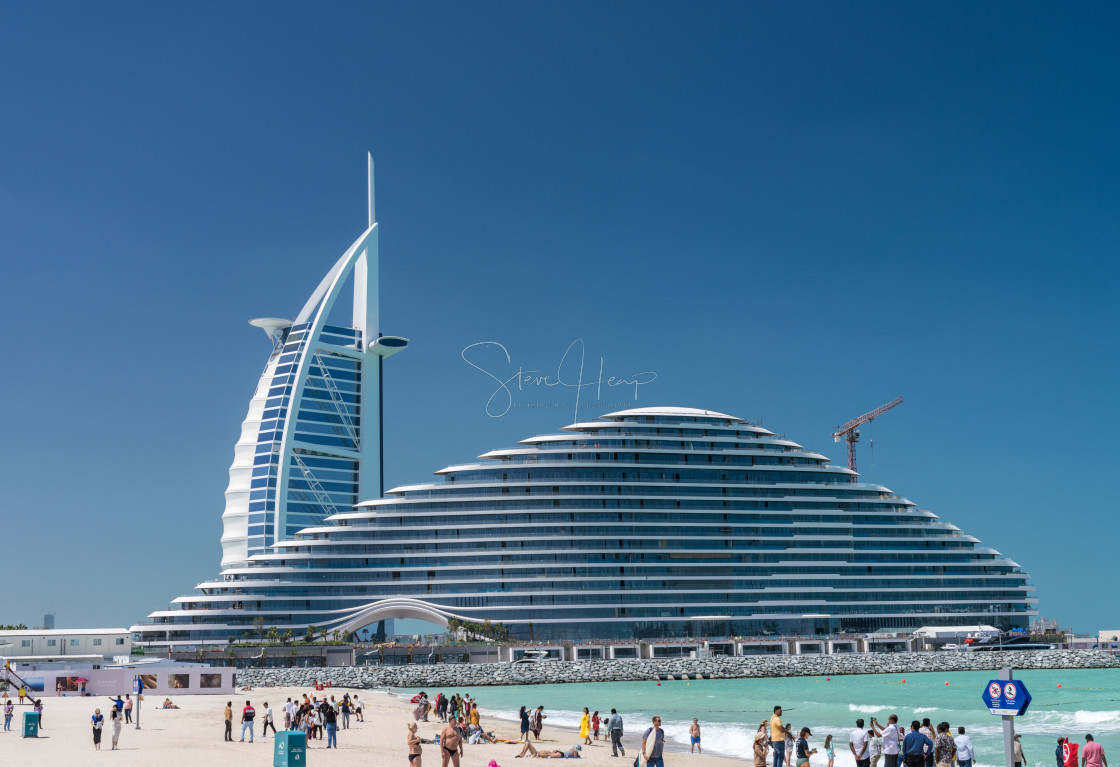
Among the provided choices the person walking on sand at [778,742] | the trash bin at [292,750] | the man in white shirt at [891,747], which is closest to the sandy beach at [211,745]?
the trash bin at [292,750]

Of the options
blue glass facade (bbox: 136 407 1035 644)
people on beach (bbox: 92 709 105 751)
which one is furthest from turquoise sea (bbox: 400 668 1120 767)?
blue glass facade (bbox: 136 407 1035 644)

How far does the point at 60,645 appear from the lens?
102m

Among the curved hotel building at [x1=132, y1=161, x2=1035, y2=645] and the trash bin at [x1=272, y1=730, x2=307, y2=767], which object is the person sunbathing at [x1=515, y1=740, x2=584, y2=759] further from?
the curved hotel building at [x1=132, y1=161, x2=1035, y2=645]

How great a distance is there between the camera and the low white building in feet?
324

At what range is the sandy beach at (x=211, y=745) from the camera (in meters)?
38.6

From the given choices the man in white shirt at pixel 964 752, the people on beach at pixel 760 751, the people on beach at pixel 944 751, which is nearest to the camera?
the people on beach at pixel 944 751

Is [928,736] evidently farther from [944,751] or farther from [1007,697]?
[1007,697]

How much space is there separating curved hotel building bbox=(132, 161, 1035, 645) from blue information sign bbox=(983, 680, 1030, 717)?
385 ft

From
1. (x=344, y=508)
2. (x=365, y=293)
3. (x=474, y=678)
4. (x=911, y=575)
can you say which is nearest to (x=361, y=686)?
(x=474, y=678)

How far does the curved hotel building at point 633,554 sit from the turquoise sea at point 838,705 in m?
24.8

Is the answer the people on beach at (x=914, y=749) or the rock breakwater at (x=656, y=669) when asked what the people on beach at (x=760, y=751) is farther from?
the rock breakwater at (x=656, y=669)

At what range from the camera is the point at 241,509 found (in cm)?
16512

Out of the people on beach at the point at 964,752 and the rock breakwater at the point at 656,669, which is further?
the rock breakwater at the point at 656,669

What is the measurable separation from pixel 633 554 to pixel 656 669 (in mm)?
25865
